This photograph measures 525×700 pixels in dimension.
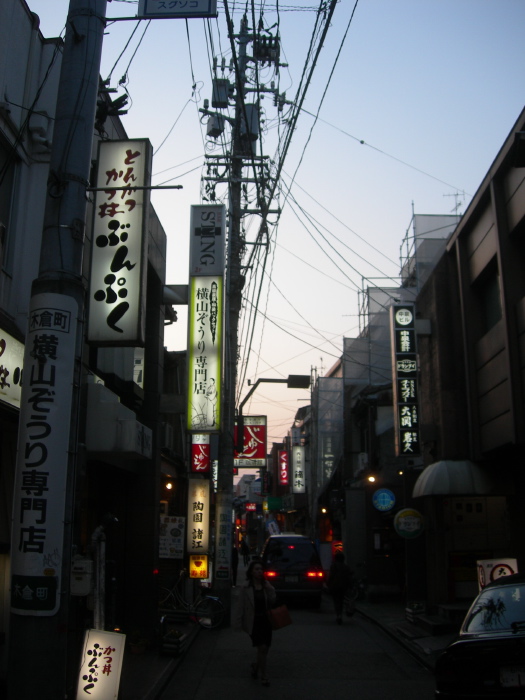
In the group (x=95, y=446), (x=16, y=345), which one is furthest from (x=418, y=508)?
(x=16, y=345)

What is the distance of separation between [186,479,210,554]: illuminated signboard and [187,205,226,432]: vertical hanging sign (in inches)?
215

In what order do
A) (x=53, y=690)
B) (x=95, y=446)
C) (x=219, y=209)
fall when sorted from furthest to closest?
1. (x=219, y=209)
2. (x=95, y=446)
3. (x=53, y=690)

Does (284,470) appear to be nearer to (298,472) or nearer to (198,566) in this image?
(298,472)

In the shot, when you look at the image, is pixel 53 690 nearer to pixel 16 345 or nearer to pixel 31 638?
pixel 31 638

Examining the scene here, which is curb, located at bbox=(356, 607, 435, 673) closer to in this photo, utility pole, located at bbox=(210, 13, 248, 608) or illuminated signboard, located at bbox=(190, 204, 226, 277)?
utility pole, located at bbox=(210, 13, 248, 608)

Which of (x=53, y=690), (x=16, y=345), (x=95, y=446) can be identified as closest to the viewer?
(x=53, y=690)

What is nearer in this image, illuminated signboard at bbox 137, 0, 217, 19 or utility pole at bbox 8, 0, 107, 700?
utility pole at bbox 8, 0, 107, 700

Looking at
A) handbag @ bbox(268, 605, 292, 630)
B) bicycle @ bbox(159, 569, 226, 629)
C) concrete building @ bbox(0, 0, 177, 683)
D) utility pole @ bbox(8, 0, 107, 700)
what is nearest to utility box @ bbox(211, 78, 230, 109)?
concrete building @ bbox(0, 0, 177, 683)

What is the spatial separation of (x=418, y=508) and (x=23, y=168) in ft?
47.7

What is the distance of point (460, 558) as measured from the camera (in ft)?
56.2

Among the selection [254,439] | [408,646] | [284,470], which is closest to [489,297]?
[408,646]

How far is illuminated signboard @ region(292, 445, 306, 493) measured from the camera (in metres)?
47.5

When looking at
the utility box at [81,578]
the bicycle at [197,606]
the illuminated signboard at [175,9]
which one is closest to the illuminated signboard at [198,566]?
the bicycle at [197,606]

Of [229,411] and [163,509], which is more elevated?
[229,411]
